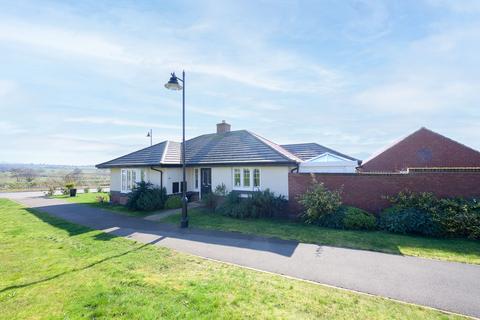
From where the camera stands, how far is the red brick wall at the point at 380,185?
32.7 feet

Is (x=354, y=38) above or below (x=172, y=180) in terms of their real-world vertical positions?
above

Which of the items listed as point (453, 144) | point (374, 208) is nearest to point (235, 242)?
point (374, 208)

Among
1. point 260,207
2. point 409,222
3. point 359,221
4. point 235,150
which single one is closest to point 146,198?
point 235,150

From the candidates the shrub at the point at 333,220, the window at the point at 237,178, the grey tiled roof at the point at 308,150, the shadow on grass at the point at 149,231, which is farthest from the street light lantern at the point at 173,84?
the grey tiled roof at the point at 308,150

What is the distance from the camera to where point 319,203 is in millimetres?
11438

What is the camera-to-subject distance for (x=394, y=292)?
5.21 meters

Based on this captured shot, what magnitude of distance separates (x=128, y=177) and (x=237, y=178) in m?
8.80

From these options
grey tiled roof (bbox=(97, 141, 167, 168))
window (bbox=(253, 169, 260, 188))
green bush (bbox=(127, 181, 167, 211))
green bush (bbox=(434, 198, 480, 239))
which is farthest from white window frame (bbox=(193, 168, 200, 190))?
green bush (bbox=(434, 198, 480, 239))

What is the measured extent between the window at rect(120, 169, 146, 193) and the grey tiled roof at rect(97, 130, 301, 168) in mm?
710

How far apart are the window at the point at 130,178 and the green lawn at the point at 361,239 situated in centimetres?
720

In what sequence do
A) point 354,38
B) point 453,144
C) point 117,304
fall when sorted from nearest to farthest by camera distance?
point 117,304, point 354,38, point 453,144

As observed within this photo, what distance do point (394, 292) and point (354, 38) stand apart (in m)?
9.96

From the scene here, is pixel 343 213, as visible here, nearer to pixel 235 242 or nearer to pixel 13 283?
pixel 235 242

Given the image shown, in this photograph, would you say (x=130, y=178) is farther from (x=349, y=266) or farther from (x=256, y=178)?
(x=349, y=266)
